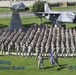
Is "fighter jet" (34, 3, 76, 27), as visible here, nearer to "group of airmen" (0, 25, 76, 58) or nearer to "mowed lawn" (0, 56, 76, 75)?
"group of airmen" (0, 25, 76, 58)

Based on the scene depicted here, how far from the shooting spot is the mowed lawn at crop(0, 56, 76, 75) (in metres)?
25.5

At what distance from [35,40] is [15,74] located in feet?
30.3

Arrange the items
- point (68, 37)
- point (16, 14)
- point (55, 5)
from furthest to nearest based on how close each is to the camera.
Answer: point (55, 5) → point (16, 14) → point (68, 37)

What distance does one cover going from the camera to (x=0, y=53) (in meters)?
32.3

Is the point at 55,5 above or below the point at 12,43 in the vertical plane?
below

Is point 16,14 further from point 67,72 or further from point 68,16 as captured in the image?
point 67,72

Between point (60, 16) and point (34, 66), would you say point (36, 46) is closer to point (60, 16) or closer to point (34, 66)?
point (34, 66)

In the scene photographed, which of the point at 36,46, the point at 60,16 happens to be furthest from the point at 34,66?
the point at 60,16

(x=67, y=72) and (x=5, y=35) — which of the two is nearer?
(x=67, y=72)

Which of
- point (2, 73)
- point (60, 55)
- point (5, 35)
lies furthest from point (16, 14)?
point (2, 73)

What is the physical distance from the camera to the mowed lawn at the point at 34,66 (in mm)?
25531

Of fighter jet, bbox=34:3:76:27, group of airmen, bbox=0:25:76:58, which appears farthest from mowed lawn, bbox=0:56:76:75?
fighter jet, bbox=34:3:76:27

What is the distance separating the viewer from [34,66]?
27500 millimetres

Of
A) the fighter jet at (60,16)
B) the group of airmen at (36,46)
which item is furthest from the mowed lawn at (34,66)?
the fighter jet at (60,16)
